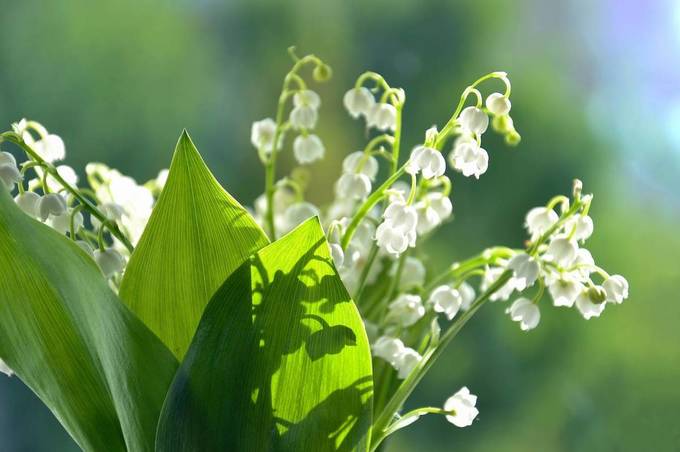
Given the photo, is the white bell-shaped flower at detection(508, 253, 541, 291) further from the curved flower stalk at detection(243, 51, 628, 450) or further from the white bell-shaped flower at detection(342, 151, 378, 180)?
the white bell-shaped flower at detection(342, 151, 378, 180)

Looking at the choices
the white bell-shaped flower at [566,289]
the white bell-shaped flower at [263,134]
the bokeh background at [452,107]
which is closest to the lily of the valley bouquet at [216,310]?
the white bell-shaped flower at [566,289]

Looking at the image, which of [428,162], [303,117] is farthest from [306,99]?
[428,162]

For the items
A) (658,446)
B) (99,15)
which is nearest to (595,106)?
(658,446)

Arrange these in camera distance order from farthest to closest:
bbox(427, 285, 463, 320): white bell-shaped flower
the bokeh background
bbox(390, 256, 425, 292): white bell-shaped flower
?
1. the bokeh background
2. bbox(390, 256, 425, 292): white bell-shaped flower
3. bbox(427, 285, 463, 320): white bell-shaped flower

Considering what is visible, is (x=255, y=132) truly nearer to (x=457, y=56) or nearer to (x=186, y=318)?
(x=186, y=318)

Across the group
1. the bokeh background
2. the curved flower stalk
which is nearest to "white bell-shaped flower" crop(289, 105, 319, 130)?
the curved flower stalk

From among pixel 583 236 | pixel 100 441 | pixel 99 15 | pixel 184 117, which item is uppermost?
pixel 99 15

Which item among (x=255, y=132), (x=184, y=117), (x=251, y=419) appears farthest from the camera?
(x=184, y=117)
